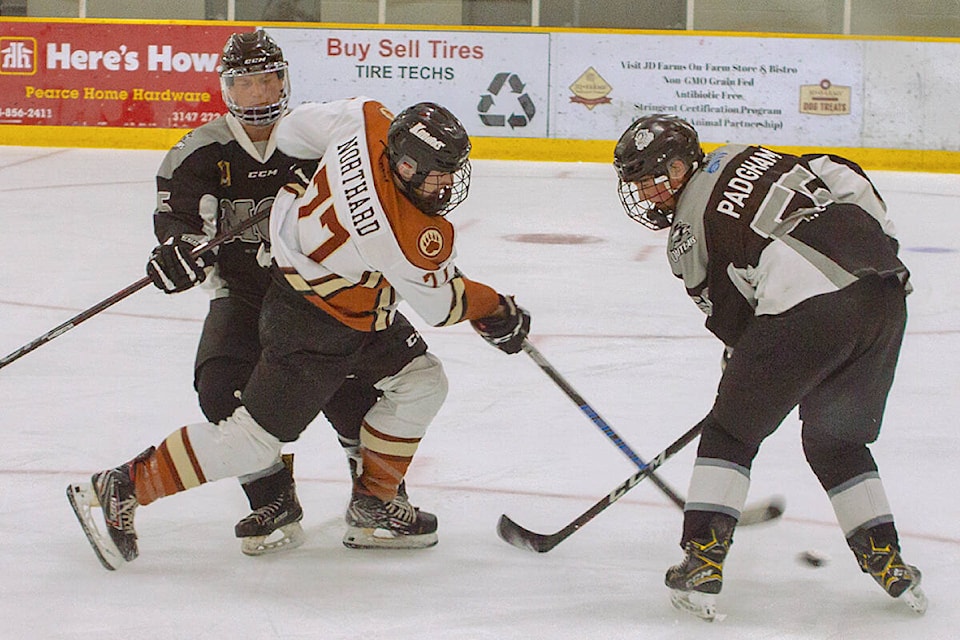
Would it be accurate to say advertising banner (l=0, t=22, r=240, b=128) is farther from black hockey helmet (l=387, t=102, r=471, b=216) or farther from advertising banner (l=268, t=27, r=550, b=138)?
black hockey helmet (l=387, t=102, r=471, b=216)

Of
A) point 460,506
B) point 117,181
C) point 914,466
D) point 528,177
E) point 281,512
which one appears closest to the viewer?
point 281,512

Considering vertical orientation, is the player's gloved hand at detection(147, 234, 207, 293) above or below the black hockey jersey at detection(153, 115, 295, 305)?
below

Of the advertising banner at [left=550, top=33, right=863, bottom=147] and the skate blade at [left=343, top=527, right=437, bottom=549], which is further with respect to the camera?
the advertising banner at [left=550, top=33, right=863, bottom=147]

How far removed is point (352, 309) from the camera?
91.4 inches

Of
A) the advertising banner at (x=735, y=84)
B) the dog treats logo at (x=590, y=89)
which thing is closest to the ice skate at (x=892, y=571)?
the advertising banner at (x=735, y=84)

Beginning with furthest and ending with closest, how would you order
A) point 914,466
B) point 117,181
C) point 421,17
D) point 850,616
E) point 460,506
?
point 421,17
point 117,181
point 914,466
point 460,506
point 850,616

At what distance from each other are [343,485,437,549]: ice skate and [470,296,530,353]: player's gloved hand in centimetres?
39

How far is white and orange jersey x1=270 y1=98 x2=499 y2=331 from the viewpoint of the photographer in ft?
7.16

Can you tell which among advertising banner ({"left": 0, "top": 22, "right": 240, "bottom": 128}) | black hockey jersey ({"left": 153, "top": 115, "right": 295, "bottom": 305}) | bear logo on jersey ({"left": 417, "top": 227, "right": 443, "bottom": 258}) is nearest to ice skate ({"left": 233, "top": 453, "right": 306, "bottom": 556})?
black hockey jersey ({"left": 153, "top": 115, "right": 295, "bottom": 305})

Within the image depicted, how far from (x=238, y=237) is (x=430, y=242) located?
22.9 inches

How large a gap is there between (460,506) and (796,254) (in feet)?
3.30

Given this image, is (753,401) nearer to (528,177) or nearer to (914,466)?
(914,466)

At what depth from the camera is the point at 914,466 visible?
297 centimetres

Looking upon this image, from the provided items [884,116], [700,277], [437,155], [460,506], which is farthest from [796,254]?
[884,116]
